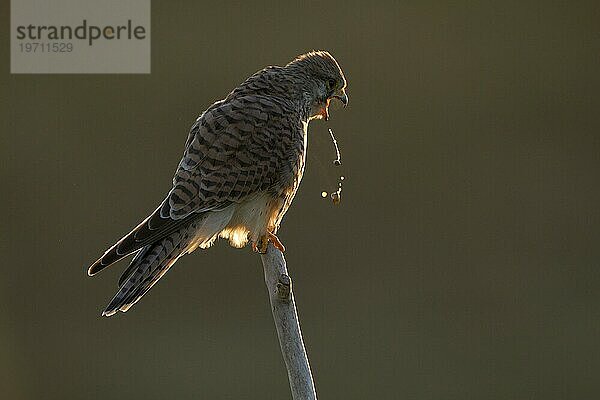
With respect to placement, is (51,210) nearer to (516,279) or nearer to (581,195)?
(516,279)

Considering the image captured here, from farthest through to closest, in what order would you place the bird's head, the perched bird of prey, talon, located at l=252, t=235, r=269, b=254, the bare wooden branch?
the bird's head
talon, located at l=252, t=235, r=269, b=254
the perched bird of prey
the bare wooden branch

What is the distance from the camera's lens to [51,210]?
7.00m

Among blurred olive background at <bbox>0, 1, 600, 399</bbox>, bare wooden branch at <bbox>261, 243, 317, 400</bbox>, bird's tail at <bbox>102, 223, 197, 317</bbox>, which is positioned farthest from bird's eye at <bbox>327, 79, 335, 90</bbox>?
blurred olive background at <bbox>0, 1, 600, 399</bbox>

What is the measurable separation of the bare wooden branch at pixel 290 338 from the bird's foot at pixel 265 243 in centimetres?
36

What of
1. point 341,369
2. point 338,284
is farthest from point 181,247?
point 338,284

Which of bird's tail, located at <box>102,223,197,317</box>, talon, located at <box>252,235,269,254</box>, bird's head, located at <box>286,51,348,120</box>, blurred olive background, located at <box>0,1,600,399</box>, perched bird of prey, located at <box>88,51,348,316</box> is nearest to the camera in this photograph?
bird's tail, located at <box>102,223,197,317</box>

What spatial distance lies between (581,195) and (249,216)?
4984mm

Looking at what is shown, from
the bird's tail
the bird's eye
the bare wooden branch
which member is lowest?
the bare wooden branch

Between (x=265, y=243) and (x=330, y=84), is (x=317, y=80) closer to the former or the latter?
(x=330, y=84)

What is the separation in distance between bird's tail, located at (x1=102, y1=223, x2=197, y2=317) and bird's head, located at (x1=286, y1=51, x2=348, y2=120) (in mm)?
661

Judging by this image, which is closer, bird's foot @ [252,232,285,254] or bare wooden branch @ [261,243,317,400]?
bare wooden branch @ [261,243,317,400]

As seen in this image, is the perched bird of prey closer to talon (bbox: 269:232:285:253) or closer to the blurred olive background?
talon (bbox: 269:232:285:253)

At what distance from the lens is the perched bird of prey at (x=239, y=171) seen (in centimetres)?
299

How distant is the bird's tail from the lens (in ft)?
8.91
